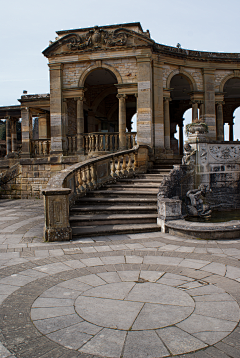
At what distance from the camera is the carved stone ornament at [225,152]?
37.1ft

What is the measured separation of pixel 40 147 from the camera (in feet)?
51.4

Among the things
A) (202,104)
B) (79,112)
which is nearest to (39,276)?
(79,112)

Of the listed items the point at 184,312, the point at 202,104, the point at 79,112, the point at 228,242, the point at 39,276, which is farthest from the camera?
the point at 202,104

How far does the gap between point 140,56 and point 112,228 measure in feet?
31.2

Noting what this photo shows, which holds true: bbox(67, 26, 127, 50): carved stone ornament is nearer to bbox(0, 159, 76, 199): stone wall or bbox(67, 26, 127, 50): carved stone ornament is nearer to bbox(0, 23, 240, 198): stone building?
bbox(0, 23, 240, 198): stone building

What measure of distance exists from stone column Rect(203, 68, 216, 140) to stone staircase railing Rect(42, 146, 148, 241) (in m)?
5.45

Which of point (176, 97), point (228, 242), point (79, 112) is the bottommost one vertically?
point (228, 242)

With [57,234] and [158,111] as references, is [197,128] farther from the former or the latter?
[57,234]

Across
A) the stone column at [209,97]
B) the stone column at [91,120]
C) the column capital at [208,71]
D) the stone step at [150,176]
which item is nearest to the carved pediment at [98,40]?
the column capital at [208,71]

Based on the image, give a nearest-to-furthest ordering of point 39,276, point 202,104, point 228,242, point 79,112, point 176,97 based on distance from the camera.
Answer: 1. point 39,276
2. point 228,242
3. point 79,112
4. point 202,104
5. point 176,97

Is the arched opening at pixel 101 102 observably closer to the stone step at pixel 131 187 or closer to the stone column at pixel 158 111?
the stone column at pixel 158 111

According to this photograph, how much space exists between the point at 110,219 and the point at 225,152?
6304 mm

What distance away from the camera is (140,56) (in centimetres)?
1352

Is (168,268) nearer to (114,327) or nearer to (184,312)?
(184,312)
